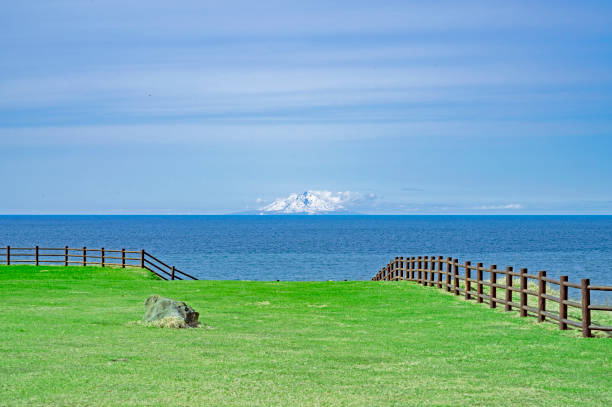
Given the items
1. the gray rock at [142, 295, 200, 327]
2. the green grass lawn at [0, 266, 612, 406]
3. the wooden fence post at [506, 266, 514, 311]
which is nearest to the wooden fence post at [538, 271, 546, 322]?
the green grass lawn at [0, 266, 612, 406]

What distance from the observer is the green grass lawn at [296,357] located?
452 inches

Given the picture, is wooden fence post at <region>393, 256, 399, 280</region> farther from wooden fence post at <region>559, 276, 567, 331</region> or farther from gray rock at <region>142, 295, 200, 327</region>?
gray rock at <region>142, 295, 200, 327</region>

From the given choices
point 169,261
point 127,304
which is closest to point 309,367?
point 127,304

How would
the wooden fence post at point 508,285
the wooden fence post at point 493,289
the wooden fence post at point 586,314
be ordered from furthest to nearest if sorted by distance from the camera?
the wooden fence post at point 493,289 → the wooden fence post at point 508,285 → the wooden fence post at point 586,314

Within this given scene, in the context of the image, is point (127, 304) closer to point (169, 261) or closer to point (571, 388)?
point (571, 388)

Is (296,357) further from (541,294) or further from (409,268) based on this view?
(409,268)

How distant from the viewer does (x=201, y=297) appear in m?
29.9

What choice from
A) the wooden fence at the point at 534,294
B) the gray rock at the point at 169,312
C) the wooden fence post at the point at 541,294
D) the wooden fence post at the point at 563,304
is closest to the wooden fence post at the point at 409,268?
the wooden fence at the point at 534,294

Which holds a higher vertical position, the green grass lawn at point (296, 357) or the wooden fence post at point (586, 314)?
the wooden fence post at point (586, 314)

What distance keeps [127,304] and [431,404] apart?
1753cm

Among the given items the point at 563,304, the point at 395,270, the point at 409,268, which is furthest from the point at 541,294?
the point at 395,270

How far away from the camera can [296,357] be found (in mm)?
15133

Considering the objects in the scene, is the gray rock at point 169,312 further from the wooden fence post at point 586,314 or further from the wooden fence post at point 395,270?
the wooden fence post at point 395,270

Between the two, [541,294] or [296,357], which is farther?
[541,294]
